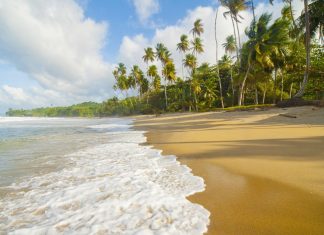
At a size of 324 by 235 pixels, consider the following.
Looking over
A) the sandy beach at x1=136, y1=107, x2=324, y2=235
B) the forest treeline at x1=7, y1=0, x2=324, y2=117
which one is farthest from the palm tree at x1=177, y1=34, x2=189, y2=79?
the sandy beach at x1=136, y1=107, x2=324, y2=235

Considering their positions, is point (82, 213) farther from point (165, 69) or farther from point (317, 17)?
point (165, 69)

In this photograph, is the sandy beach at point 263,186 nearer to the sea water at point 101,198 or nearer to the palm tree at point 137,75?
the sea water at point 101,198

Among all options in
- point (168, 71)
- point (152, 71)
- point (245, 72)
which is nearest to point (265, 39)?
point (245, 72)

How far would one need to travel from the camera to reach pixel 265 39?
27344 mm

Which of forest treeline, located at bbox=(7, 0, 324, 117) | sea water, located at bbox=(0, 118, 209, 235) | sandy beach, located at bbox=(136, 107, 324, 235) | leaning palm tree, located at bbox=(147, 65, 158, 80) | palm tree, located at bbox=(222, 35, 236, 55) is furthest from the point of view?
leaning palm tree, located at bbox=(147, 65, 158, 80)

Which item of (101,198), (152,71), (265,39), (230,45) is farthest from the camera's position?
(152,71)

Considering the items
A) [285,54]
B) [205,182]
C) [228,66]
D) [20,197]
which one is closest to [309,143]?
[205,182]

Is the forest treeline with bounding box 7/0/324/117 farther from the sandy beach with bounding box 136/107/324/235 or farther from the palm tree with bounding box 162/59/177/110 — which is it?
the sandy beach with bounding box 136/107/324/235

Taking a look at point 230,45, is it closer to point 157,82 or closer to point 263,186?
point 157,82

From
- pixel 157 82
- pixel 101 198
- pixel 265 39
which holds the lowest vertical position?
pixel 101 198

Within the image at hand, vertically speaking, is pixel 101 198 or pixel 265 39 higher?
pixel 265 39

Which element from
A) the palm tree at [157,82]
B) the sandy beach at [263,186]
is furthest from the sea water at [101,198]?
the palm tree at [157,82]

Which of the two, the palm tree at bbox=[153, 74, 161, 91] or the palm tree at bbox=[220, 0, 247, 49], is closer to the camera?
the palm tree at bbox=[220, 0, 247, 49]

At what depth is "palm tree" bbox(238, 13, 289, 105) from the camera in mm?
27250
